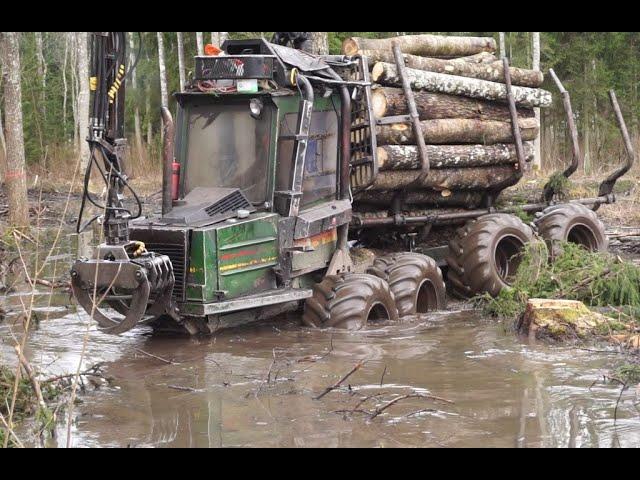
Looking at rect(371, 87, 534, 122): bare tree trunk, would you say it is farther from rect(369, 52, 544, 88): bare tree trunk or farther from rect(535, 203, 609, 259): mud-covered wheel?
rect(535, 203, 609, 259): mud-covered wheel

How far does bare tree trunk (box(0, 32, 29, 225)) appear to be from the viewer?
57.0 ft

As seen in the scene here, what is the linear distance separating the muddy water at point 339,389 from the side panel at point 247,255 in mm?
632

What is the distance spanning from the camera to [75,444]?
6.51 m

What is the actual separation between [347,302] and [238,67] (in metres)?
2.76

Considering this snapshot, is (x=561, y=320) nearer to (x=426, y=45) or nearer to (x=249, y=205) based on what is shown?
(x=249, y=205)

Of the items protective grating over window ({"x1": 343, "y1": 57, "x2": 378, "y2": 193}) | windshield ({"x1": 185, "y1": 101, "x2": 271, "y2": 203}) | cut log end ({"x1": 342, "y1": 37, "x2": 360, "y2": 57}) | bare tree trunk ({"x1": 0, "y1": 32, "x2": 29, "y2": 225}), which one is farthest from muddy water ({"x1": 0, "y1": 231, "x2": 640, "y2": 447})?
bare tree trunk ({"x1": 0, "y1": 32, "x2": 29, "y2": 225})

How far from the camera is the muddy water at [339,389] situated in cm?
670

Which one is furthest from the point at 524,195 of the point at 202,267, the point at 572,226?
the point at 202,267

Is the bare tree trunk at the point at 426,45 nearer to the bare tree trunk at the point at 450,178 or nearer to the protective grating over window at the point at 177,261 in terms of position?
the bare tree trunk at the point at 450,178

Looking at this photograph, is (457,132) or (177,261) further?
(457,132)

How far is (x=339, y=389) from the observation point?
800 centimetres

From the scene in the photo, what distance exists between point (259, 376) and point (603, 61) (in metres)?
29.1

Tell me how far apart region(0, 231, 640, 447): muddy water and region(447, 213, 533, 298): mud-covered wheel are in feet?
4.34

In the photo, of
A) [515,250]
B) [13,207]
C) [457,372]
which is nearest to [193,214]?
[457,372]
